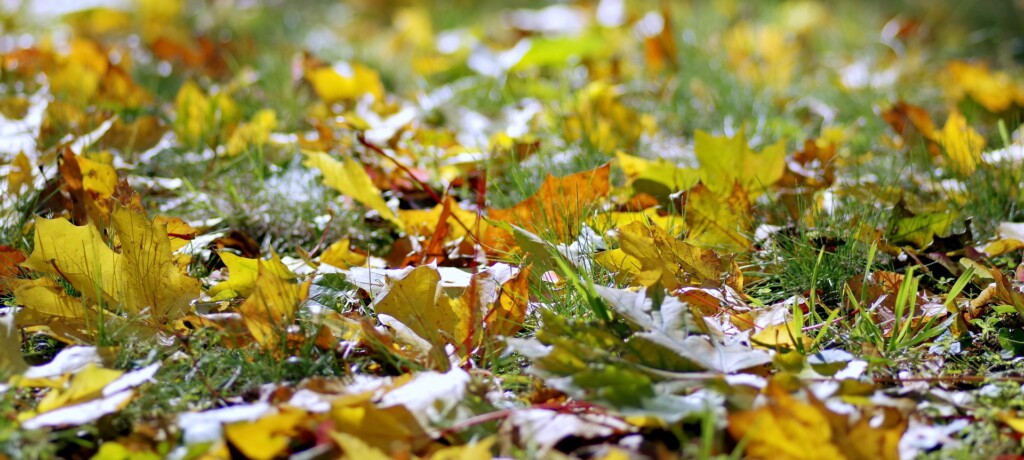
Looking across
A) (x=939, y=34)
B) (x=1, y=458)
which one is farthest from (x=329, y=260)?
(x=939, y=34)

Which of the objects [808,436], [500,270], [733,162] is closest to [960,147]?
[733,162]

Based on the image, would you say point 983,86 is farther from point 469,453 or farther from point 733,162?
point 469,453

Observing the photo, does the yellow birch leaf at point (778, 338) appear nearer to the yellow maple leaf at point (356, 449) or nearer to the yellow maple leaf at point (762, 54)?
the yellow maple leaf at point (356, 449)

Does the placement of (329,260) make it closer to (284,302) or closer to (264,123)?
(284,302)

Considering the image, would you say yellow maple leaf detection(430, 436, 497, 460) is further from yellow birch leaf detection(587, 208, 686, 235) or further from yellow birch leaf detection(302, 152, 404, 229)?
yellow birch leaf detection(302, 152, 404, 229)

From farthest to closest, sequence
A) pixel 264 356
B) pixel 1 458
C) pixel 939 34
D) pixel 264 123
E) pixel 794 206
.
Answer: pixel 939 34 → pixel 264 123 → pixel 794 206 → pixel 264 356 → pixel 1 458

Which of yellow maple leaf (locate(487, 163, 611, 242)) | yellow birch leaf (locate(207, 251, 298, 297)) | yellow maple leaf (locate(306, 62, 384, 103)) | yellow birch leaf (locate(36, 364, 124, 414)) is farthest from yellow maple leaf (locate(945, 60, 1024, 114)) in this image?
yellow birch leaf (locate(36, 364, 124, 414))
